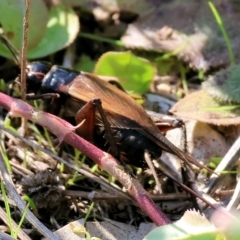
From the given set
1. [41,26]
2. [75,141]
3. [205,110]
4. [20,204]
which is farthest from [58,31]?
[20,204]

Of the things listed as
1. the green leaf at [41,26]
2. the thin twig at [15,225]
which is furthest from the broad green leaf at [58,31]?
the thin twig at [15,225]

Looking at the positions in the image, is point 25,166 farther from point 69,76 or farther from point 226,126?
point 226,126

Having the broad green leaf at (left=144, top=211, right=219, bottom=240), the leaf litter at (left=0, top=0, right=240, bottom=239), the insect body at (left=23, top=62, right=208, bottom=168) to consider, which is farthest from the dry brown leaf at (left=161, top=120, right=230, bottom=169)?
the broad green leaf at (left=144, top=211, right=219, bottom=240)

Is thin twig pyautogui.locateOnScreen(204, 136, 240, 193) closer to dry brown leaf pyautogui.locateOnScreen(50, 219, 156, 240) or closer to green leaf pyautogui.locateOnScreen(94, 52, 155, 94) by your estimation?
dry brown leaf pyautogui.locateOnScreen(50, 219, 156, 240)

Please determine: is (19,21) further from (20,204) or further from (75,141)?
(20,204)

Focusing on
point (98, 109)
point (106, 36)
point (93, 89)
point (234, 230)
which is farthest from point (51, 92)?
point (234, 230)
